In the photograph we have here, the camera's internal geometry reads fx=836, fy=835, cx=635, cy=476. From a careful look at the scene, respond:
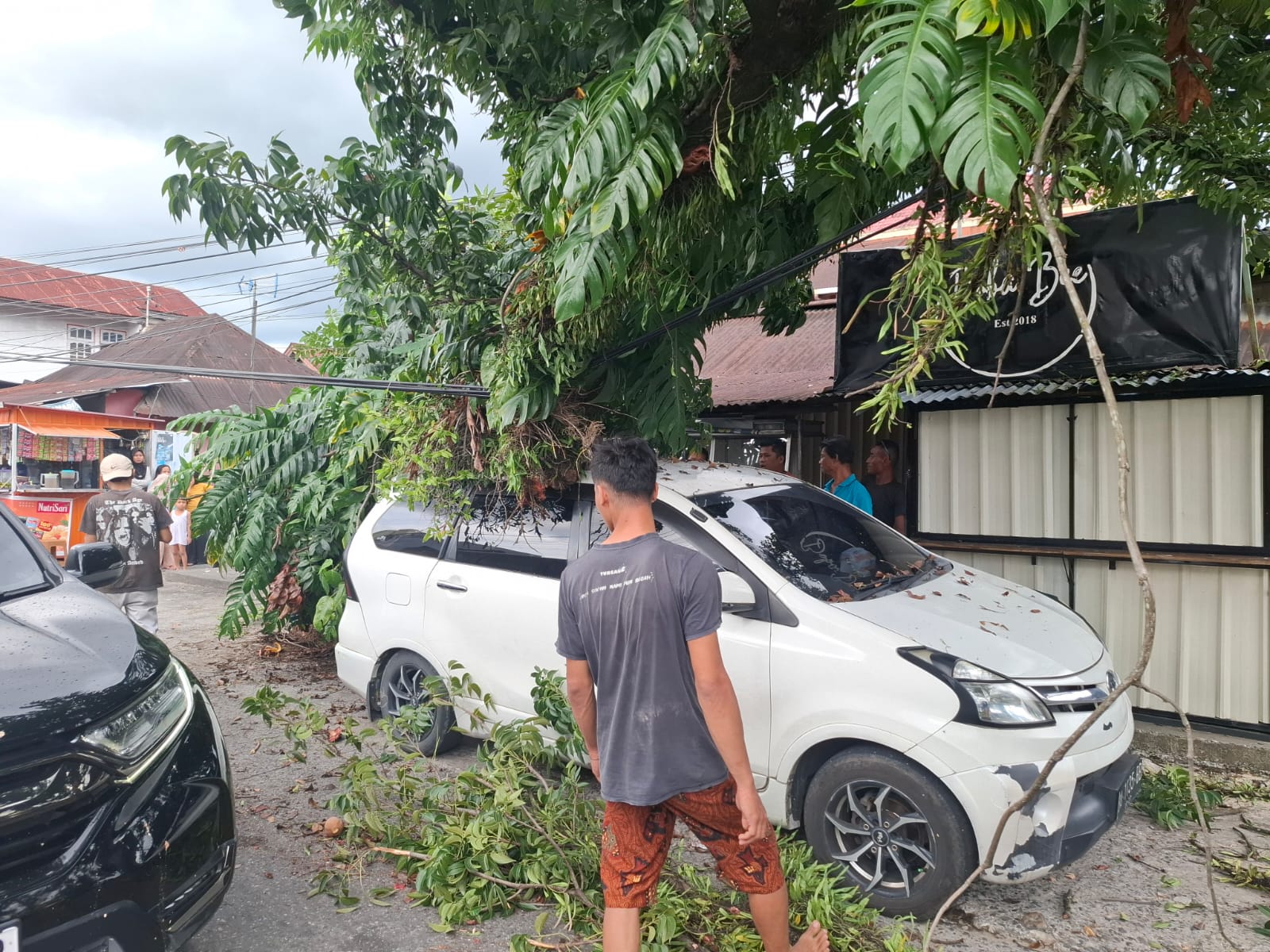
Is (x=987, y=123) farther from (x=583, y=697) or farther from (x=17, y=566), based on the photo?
(x=17, y=566)

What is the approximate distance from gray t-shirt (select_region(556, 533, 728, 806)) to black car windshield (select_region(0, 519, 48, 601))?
7.18 ft

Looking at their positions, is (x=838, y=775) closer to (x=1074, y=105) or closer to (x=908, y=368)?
(x=908, y=368)

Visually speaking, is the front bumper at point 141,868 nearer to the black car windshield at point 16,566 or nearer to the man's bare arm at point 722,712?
the black car windshield at point 16,566

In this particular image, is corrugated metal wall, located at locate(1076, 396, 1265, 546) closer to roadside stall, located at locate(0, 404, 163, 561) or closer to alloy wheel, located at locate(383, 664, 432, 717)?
alloy wheel, located at locate(383, 664, 432, 717)

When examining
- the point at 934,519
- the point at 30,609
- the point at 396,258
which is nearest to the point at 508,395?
the point at 396,258

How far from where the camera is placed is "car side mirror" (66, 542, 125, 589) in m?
3.65

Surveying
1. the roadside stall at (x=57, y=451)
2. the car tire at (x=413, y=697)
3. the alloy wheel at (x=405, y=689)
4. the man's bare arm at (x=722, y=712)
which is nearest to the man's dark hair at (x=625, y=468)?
the man's bare arm at (x=722, y=712)

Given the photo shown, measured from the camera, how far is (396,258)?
4801 millimetres

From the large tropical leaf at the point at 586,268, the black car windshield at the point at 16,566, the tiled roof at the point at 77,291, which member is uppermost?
the tiled roof at the point at 77,291

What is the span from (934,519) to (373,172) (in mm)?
4523

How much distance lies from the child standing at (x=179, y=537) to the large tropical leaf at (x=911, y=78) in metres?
13.5

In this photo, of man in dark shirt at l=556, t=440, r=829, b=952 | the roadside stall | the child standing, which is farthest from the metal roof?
the roadside stall

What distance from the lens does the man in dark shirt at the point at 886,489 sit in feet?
21.5

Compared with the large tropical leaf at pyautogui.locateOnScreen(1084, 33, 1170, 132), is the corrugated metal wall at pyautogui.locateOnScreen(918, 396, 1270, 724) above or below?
below
